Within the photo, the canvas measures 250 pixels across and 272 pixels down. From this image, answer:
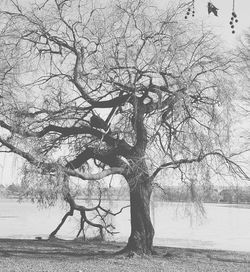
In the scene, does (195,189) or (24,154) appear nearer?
(24,154)

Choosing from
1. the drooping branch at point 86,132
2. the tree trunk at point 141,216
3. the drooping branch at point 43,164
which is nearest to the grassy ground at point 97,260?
the tree trunk at point 141,216

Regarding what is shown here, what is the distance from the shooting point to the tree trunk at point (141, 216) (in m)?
10.2

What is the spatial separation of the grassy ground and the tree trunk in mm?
410

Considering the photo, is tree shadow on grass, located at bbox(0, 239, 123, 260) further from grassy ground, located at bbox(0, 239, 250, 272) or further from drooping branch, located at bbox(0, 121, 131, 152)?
drooping branch, located at bbox(0, 121, 131, 152)

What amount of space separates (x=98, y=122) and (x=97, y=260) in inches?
118

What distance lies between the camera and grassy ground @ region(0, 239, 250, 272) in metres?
8.37

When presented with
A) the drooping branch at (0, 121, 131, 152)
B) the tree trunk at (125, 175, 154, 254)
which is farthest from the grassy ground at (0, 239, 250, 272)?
the drooping branch at (0, 121, 131, 152)

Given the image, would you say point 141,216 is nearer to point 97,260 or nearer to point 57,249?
point 97,260

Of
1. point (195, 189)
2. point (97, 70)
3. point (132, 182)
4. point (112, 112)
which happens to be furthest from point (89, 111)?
point (195, 189)

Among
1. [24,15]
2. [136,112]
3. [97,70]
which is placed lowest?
[136,112]

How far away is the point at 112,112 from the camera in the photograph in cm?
1064

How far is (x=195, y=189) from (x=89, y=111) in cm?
287

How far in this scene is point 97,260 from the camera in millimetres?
9328

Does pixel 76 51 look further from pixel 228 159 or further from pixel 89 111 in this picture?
pixel 228 159
